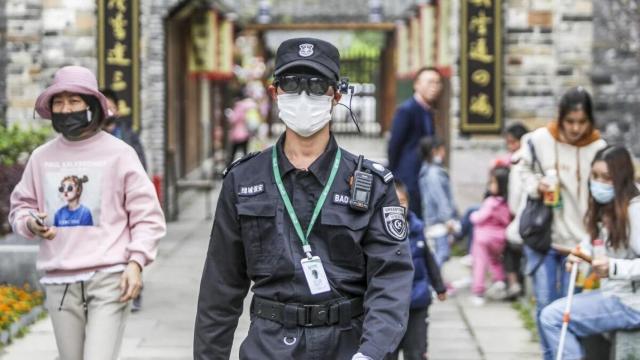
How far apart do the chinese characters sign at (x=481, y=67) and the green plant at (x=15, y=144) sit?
487cm

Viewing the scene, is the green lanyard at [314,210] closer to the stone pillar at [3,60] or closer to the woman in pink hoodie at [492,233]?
the woman in pink hoodie at [492,233]

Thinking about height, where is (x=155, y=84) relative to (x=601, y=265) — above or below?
above

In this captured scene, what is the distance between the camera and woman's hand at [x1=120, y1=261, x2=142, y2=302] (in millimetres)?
5996

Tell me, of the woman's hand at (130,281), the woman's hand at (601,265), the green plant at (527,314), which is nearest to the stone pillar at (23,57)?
the green plant at (527,314)

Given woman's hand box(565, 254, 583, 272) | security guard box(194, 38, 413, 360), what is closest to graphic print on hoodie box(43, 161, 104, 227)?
security guard box(194, 38, 413, 360)

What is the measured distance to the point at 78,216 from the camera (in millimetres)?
6062

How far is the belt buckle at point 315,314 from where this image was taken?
446cm

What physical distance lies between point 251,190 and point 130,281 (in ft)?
5.32

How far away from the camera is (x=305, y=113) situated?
4.54m

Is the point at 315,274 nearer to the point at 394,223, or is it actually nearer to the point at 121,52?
the point at 394,223

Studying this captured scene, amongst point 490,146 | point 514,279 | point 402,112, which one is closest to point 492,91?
point 490,146

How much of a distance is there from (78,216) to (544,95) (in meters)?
10.4

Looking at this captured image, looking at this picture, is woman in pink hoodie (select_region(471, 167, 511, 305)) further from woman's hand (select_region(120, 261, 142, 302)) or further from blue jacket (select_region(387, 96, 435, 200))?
woman's hand (select_region(120, 261, 142, 302))

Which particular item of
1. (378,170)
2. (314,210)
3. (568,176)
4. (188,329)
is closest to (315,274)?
(314,210)
